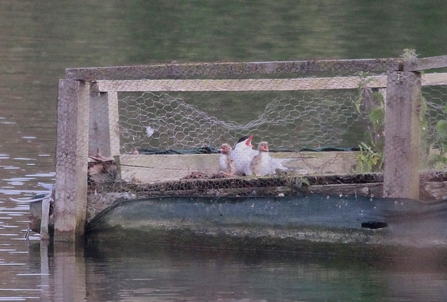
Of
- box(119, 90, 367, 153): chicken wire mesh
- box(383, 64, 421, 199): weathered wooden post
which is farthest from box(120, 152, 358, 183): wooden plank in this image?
box(119, 90, 367, 153): chicken wire mesh

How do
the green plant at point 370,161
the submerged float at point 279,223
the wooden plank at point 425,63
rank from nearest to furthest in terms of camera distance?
the wooden plank at point 425,63 → the submerged float at point 279,223 → the green plant at point 370,161

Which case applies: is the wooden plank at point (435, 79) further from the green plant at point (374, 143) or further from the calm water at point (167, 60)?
the calm water at point (167, 60)

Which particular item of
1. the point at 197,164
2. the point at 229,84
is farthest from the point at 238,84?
the point at 197,164

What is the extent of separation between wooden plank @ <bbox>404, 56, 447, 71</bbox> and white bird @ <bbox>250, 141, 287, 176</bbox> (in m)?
1.44

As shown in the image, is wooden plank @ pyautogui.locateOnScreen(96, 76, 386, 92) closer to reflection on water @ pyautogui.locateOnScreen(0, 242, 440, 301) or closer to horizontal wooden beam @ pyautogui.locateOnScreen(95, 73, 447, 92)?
horizontal wooden beam @ pyautogui.locateOnScreen(95, 73, 447, 92)

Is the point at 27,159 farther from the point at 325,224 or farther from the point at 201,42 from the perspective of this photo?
the point at 201,42

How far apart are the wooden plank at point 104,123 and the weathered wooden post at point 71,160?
2.67ft

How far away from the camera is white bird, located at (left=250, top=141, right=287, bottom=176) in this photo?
9406 mm

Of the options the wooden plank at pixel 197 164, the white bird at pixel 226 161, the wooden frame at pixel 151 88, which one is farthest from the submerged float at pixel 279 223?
the white bird at pixel 226 161

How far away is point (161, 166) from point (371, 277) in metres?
2.42

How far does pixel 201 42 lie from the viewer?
2362 centimetres

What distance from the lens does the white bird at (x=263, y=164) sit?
9.41 metres

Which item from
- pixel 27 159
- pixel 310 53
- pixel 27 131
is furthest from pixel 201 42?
pixel 27 159

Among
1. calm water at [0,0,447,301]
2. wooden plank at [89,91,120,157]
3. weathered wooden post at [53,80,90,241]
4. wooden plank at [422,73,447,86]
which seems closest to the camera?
calm water at [0,0,447,301]
